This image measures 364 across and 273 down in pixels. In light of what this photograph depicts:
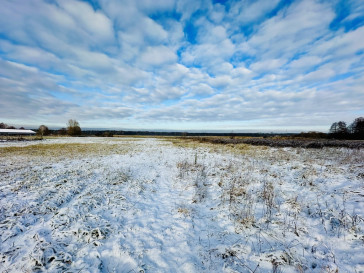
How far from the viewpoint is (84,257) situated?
3.82 m

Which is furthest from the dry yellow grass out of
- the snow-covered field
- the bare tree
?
the bare tree

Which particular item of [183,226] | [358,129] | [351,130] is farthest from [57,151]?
[351,130]

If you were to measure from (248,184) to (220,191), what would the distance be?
175 cm

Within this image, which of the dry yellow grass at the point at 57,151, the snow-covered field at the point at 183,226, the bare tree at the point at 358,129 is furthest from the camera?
the bare tree at the point at 358,129

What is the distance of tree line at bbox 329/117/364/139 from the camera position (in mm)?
48528

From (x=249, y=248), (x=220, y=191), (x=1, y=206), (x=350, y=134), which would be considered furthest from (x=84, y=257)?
(x=350, y=134)

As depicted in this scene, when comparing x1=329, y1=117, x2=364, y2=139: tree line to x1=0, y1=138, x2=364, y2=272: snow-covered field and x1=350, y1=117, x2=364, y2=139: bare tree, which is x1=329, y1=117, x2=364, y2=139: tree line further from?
x1=0, y1=138, x2=364, y2=272: snow-covered field

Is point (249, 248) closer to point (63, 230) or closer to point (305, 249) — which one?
point (305, 249)

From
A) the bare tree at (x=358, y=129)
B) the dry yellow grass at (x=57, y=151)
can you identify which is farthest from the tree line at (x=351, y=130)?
the dry yellow grass at (x=57, y=151)

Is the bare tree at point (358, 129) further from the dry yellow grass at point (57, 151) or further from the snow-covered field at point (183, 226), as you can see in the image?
the dry yellow grass at point (57, 151)

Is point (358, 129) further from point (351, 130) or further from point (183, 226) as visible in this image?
point (183, 226)

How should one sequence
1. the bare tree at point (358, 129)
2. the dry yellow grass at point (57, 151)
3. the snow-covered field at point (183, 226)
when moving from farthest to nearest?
the bare tree at point (358, 129) → the dry yellow grass at point (57, 151) → the snow-covered field at point (183, 226)

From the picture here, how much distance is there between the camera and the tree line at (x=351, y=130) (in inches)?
1911

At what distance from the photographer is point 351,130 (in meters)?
54.4
